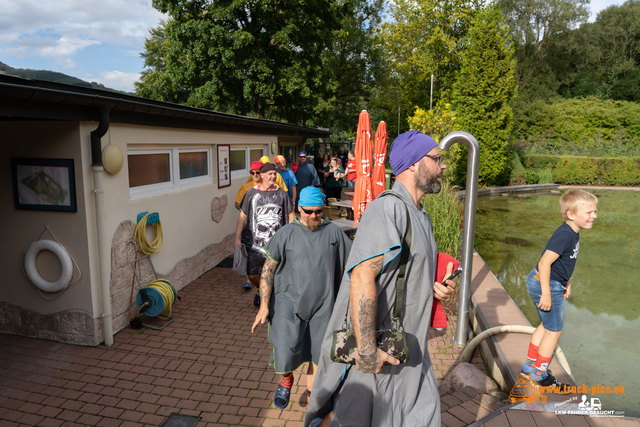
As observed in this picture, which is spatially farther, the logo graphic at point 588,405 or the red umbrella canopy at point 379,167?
the red umbrella canopy at point 379,167

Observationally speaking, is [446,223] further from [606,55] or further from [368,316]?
[606,55]

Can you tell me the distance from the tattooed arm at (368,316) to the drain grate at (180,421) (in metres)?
2.27

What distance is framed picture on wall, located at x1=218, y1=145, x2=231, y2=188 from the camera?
8363 millimetres

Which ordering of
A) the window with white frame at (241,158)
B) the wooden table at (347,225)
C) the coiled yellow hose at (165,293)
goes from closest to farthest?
the coiled yellow hose at (165,293), the wooden table at (347,225), the window with white frame at (241,158)

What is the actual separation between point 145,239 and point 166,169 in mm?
1541

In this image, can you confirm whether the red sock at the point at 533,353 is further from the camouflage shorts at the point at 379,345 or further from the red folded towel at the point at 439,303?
the camouflage shorts at the point at 379,345

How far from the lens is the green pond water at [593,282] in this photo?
14.7 feet

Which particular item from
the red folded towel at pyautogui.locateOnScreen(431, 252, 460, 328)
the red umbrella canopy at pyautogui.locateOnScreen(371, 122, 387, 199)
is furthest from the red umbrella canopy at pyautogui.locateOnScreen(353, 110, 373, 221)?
the red folded towel at pyautogui.locateOnScreen(431, 252, 460, 328)

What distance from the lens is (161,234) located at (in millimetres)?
5844

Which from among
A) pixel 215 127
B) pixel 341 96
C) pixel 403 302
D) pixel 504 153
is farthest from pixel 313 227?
pixel 341 96

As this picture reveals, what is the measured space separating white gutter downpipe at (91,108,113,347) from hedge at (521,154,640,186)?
989 inches

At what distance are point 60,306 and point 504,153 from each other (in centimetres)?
2112

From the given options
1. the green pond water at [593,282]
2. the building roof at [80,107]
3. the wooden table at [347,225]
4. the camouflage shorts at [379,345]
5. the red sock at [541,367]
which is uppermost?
the building roof at [80,107]

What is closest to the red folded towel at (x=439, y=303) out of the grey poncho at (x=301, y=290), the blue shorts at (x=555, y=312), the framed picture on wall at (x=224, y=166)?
the grey poncho at (x=301, y=290)
